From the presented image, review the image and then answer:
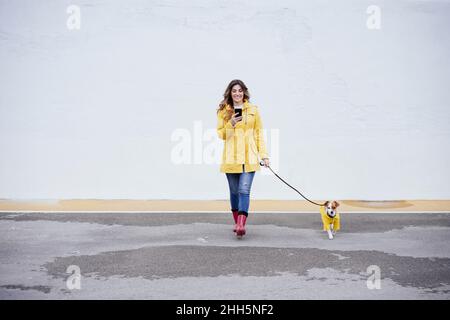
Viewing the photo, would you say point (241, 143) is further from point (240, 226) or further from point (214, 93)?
point (214, 93)

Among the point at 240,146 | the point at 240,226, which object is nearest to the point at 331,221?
the point at 240,226

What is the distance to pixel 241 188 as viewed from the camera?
6945 mm

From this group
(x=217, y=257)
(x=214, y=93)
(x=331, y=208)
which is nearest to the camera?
(x=217, y=257)

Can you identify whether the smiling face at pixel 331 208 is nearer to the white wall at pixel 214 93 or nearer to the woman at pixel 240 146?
the woman at pixel 240 146

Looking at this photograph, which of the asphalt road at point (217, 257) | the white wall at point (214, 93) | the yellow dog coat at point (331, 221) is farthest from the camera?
the white wall at point (214, 93)

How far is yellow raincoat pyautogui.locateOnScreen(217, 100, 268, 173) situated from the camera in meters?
6.95

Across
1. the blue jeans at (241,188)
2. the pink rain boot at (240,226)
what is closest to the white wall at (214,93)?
the blue jeans at (241,188)

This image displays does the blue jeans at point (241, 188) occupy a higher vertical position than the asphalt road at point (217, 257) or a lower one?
higher

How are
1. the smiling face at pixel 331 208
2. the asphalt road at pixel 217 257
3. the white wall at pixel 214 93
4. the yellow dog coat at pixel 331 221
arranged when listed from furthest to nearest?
the white wall at pixel 214 93
the yellow dog coat at pixel 331 221
the smiling face at pixel 331 208
the asphalt road at pixel 217 257

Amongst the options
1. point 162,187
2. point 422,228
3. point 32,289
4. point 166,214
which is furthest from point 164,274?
point 162,187

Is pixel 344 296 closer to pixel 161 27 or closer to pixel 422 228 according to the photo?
pixel 422 228

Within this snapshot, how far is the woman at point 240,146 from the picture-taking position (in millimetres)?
6938

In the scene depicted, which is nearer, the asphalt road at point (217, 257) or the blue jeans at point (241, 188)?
the asphalt road at point (217, 257)

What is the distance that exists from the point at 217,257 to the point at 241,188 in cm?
120
